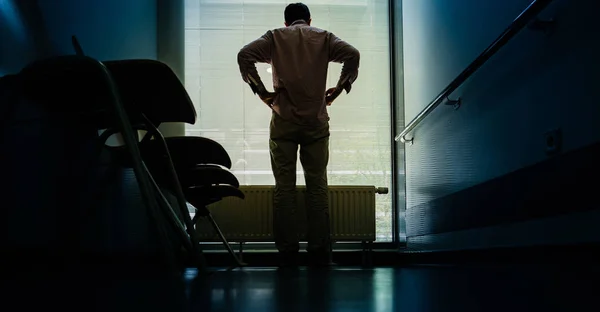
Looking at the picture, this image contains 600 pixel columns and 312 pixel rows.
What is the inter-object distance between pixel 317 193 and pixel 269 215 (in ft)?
2.81

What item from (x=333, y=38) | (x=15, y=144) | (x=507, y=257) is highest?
(x=333, y=38)

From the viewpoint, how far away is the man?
121 inches

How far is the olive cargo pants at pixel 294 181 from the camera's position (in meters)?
3.05

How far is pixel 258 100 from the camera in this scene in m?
4.33

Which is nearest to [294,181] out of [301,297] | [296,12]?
[296,12]

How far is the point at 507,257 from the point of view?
6.84 feet

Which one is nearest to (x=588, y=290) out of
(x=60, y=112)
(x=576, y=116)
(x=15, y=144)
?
(x=576, y=116)

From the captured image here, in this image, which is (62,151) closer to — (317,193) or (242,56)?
(242,56)

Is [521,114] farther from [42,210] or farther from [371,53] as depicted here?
[371,53]

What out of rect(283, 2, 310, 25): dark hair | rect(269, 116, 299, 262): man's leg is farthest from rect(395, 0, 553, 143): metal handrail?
rect(283, 2, 310, 25): dark hair

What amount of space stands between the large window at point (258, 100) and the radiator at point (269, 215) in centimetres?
31

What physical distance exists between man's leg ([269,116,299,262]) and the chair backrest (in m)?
1.09

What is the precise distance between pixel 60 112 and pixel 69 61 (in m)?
0.45

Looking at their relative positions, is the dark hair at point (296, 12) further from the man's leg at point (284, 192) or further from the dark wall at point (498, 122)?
the dark wall at point (498, 122)
